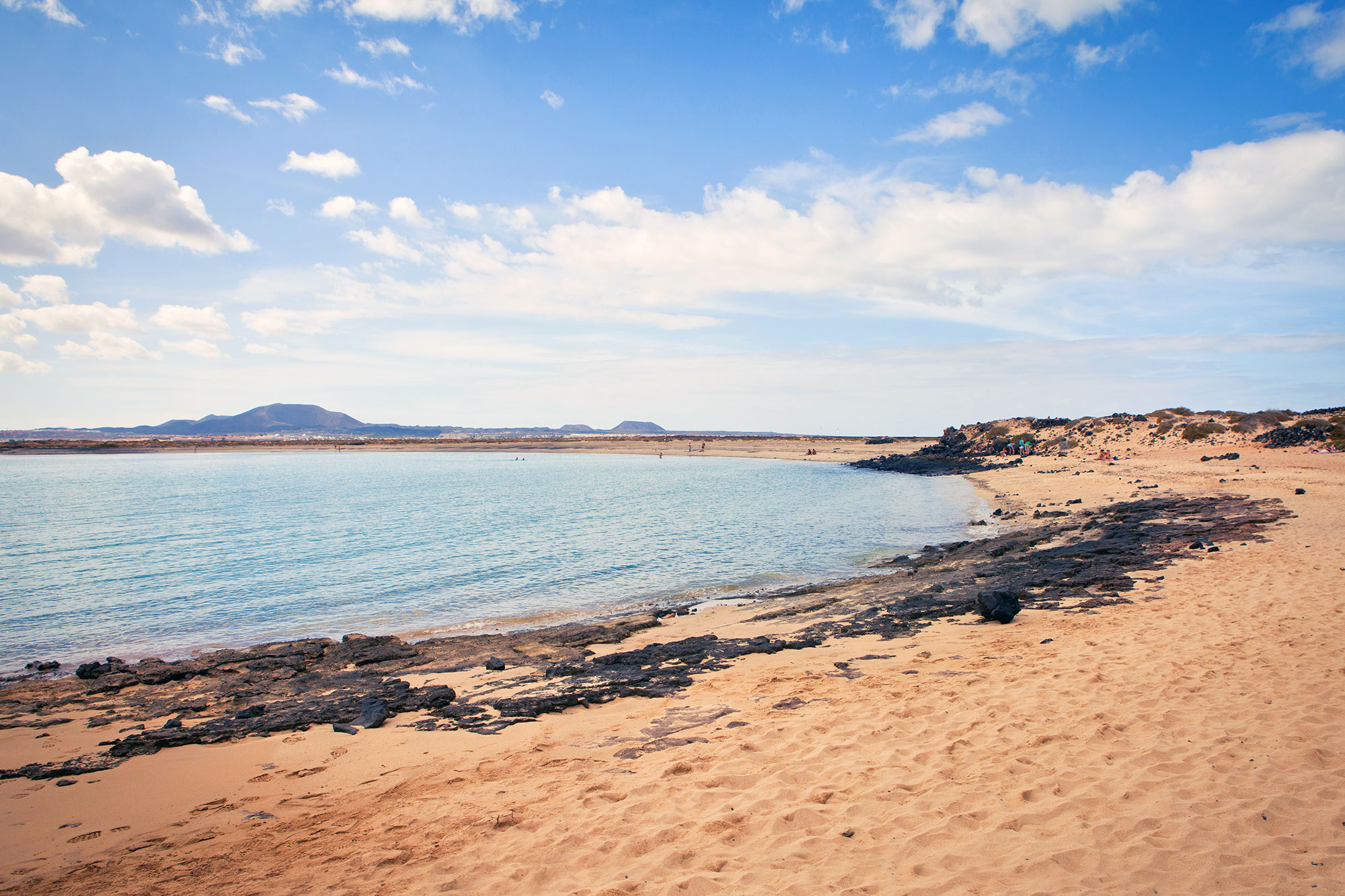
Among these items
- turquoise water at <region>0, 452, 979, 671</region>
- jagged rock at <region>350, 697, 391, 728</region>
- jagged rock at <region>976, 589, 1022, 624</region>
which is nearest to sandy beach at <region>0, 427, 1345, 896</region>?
jagged rock at <region>350, 697, 391, 728</region>

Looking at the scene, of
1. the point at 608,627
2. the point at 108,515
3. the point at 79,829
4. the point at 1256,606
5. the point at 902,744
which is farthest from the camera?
the point at 108,515

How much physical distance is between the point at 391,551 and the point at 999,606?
21710 mm

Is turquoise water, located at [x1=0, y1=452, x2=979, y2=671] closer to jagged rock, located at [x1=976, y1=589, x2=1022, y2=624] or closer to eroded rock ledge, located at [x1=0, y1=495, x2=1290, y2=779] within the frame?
eroded rock ledge, located at [x1=0, y1=495, x2=1290, y2=779]

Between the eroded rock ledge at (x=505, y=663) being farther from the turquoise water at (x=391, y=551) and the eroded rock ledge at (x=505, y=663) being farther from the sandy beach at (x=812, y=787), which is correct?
the turquoise water at (x=391, y=551)

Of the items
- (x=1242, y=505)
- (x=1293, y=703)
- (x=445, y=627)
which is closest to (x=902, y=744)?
(x=1293, y=703)

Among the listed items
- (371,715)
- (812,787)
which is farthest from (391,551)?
(812,787)

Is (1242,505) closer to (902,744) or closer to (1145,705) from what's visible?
(1145,705)

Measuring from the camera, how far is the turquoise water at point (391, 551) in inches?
601

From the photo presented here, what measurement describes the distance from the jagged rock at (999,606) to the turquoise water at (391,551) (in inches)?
276

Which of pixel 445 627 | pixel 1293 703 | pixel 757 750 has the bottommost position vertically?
pixel 445 627

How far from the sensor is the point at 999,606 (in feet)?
38.3

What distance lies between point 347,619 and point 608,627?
23.5 ft

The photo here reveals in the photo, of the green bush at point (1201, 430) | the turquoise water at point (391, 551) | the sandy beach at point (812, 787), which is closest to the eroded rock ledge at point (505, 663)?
the sandy beach at point (812, 787)

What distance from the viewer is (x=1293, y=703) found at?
6711mm
